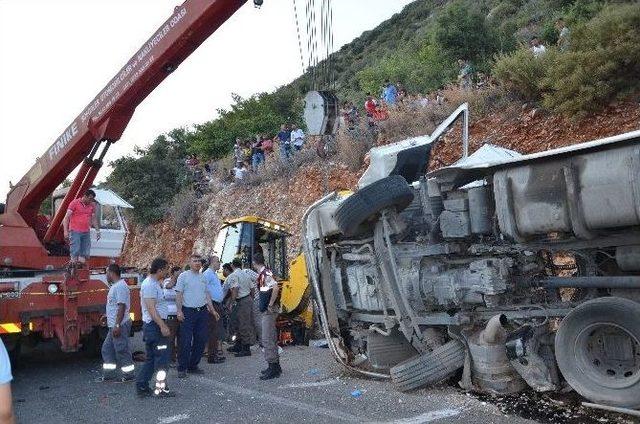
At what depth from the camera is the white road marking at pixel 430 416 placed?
490 cm

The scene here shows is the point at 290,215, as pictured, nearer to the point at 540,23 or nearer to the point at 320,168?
the point at 320,168

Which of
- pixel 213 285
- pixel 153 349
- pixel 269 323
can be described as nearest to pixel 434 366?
pixel 269 323

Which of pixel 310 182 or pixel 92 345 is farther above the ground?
pixel 310 182

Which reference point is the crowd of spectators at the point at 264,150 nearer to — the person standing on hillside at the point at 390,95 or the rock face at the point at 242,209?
the rock face at the point at 242,209

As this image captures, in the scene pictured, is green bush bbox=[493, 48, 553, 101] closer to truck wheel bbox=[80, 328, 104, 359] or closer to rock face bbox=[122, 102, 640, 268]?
rock face bbox=[122, 102, 640, 268]

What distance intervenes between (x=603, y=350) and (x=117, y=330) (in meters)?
5.44

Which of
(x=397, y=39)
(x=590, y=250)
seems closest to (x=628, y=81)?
(x=590, y=250)

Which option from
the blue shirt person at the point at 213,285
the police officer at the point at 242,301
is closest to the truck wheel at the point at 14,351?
the blue shirt person at the point at 213,285

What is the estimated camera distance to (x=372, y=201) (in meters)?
5.87

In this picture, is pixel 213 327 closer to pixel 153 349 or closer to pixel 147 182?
pixel 153 349

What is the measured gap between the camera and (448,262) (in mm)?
5832

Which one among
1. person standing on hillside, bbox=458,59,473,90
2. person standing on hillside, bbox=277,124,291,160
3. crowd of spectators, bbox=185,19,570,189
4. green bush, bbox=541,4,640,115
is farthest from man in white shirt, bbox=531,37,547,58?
person standing on hillside, bbox=277,124,291,160

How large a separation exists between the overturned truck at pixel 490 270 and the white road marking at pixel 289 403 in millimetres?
801

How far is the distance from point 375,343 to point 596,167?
288 centimetres
